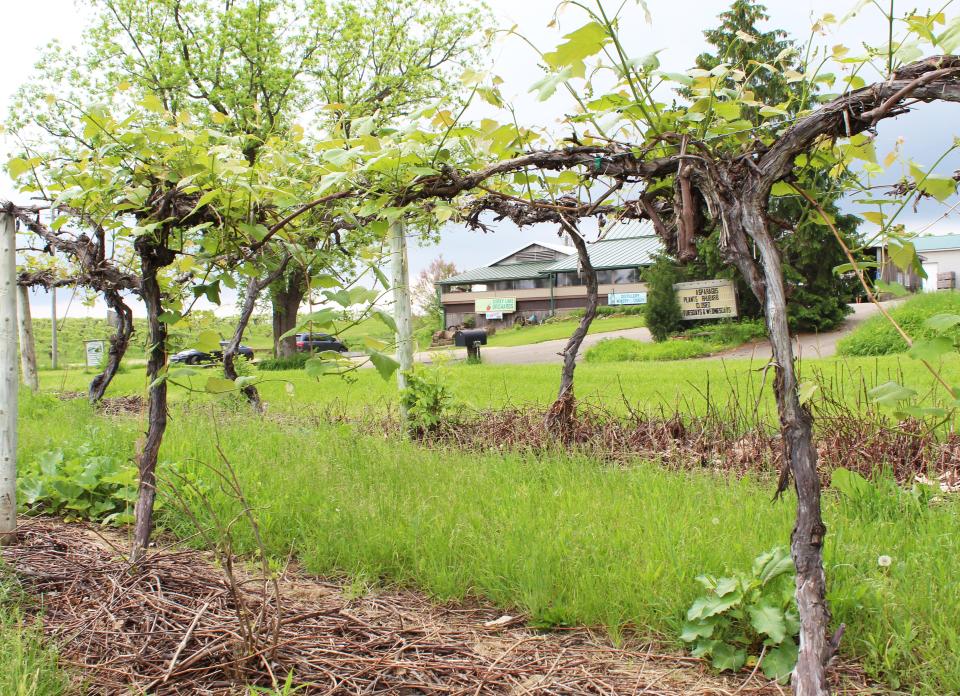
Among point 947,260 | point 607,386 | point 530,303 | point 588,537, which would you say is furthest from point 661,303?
point 947,260

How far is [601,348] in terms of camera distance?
18531 millimetres

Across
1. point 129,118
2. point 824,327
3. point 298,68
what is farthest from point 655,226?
point 298,68

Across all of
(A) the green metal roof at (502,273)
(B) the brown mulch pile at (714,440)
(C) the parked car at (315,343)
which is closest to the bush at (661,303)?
(C) the parked car at (315,343)

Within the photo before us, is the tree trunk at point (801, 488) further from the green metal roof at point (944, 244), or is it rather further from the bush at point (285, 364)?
the green metal roof at point (944, 244)

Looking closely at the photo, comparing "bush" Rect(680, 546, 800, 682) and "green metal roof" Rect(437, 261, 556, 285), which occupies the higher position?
"green metal roof" Rect(437, 261, 556, 285)

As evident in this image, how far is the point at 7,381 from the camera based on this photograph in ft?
13.2

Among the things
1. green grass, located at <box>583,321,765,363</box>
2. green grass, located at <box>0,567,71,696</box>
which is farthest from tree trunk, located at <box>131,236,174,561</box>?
green grass, located at <box>583,321,765,363</box>

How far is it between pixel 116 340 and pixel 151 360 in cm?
429

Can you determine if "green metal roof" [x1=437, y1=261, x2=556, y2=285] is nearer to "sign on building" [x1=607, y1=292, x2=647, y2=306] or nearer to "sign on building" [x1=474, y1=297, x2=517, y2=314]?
"sign on building" [x1=474, y1=297, x2=517, y2=314]

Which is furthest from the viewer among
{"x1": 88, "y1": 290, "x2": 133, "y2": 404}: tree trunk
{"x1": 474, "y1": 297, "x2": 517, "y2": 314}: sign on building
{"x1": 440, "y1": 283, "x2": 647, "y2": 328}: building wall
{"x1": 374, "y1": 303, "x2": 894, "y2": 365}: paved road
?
{"x1": 474, "y1": 297, "x2": 517, "y2": 314}: sign on building

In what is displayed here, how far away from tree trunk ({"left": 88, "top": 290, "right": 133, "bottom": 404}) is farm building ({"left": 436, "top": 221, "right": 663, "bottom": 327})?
104 ft

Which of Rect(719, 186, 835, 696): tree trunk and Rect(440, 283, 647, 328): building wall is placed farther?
Rect(440, 283, 647, 328): building wall

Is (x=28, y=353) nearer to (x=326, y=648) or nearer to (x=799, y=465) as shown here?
(x=326, y=648)

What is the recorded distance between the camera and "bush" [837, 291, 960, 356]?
1341cm
